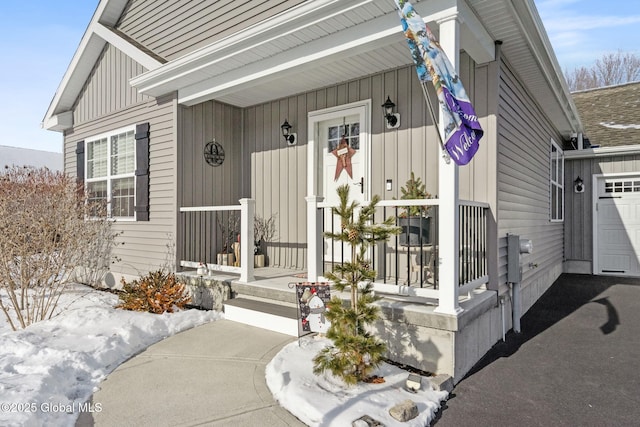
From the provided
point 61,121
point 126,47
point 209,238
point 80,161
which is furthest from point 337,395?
point 61,121

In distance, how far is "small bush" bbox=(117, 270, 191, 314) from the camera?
A: 4.35 metres

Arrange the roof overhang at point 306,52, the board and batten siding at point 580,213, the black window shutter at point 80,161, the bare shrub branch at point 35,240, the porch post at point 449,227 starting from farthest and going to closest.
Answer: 1. the board and batten siding at point 580,213
2. the black window shutter at point 80,161
3. the bare shrub branch at point 35,240
4. the roof overhang at point 306,52
5. the porch post at point 449,227

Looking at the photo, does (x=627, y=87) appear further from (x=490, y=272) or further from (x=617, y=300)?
(x=490, y=272)

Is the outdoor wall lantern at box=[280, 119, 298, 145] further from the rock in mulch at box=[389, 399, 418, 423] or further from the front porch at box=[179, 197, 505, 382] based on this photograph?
the rock in mulch at box=[389, 399, 418, 423]

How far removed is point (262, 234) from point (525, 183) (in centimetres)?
374

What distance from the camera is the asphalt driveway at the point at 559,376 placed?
2480 millimetres

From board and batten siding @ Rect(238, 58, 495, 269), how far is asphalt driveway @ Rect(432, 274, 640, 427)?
61.6 inches

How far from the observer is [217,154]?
18.9 ft

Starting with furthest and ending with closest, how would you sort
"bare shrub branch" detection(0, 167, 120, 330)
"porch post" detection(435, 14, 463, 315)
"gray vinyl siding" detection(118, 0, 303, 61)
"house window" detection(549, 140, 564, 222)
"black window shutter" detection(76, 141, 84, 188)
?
1. "house window" detection(549, 140, 564, 222)
2. "black window shutter" detection(76, 141, 84, 188)
3. "gray vinyl siding" detection(118, 0, 303, 61)
4. "bare shrub branch" detection(0, 167, 120, 330)
5. "porch post" detection(435, 14, 463, 315)

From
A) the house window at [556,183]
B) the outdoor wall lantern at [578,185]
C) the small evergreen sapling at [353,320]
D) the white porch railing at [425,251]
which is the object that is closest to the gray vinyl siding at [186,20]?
the white porch railing at [425,251]

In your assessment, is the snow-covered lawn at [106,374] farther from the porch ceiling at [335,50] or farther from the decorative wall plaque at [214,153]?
the porch ceiling at [335,50]

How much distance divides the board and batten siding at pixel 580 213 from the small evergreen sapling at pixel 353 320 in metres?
7.07

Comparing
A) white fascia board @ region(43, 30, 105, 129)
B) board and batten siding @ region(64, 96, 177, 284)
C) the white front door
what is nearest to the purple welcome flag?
the white front door

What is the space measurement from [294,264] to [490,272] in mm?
2699
